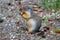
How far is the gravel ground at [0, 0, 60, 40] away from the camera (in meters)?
5.37

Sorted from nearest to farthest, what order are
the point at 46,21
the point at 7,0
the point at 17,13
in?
the point at 46,21
the point at 17,13
the point at 7,0

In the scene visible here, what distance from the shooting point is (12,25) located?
5.84m

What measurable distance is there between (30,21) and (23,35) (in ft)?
1.00

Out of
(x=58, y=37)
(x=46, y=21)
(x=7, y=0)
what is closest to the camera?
(x=58, y=37)

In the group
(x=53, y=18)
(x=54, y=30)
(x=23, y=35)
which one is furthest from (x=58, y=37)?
(x=53, y=18)

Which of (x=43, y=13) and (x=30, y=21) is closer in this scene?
(x=30, y=21)

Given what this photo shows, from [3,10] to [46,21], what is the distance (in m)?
1.14

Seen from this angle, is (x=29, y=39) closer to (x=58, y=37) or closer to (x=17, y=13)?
(x=58, y=37)

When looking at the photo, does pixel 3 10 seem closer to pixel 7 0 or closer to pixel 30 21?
pixel 7 0

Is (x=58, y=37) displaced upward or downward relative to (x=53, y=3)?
downward

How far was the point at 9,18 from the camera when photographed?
6184 millimetres

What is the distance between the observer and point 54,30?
17.9 feet

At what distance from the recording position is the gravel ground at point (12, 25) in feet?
17.6

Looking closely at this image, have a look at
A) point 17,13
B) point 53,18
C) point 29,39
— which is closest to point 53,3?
point 53,18
